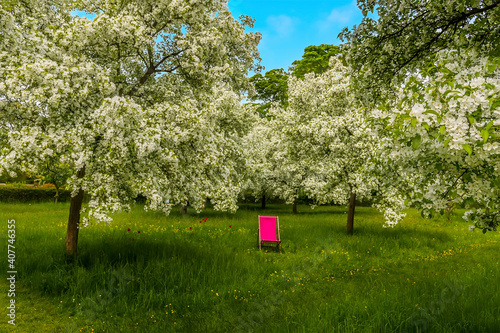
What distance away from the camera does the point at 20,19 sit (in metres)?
7.48

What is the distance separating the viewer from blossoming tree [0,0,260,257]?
222 inches

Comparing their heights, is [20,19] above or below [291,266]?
above

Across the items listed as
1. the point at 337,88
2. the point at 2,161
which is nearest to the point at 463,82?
the point at 2,161

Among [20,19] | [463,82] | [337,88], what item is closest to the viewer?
[463,82]

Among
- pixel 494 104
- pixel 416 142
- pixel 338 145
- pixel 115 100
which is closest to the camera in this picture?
pixel 494 104

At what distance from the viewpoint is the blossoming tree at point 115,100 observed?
18.5ft

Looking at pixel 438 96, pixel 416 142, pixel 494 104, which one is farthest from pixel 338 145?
pixel 494 104

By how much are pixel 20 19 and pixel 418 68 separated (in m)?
10.2

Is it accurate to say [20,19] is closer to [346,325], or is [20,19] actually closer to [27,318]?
[27,318]

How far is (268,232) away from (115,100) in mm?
7425

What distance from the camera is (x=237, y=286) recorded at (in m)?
6.88

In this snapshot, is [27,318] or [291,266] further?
[291,266]

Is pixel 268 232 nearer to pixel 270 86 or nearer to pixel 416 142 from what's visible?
pixel 416 142

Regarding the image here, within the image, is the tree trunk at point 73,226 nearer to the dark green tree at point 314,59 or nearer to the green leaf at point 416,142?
the green leaf at point 416,142
